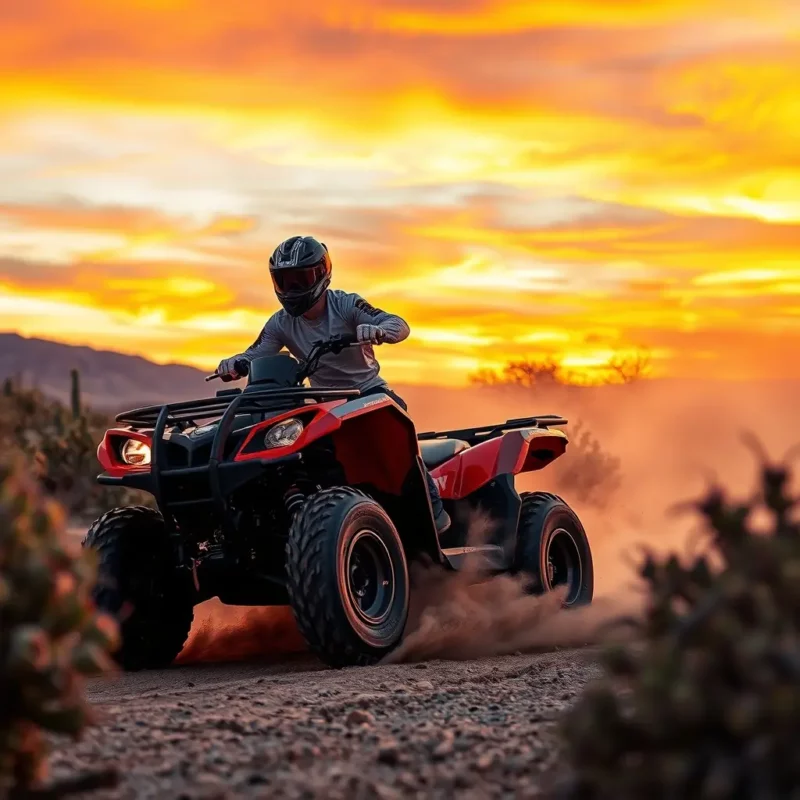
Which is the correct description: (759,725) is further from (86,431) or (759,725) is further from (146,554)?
(86,431)

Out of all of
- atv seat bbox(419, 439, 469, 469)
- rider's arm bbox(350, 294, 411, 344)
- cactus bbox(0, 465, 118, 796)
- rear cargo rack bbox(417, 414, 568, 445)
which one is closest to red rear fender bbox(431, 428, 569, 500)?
atv seat bbox(419, 439, 469, 469)

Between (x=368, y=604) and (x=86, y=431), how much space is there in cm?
1772

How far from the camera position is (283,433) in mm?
8289

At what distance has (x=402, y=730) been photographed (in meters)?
5.59

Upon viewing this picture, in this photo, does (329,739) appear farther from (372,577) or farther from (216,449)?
(372,577)

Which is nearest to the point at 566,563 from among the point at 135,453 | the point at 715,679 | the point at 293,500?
the point at 293,500

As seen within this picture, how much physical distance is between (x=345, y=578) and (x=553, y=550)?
10.6 ft

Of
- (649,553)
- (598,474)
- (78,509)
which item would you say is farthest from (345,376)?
(78,509)

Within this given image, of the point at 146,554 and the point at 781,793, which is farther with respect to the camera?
the point at 146,554

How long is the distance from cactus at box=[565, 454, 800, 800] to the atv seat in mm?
6452

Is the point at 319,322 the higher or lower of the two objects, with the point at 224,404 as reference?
higher

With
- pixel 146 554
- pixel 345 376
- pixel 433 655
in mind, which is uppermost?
pixel 345 376

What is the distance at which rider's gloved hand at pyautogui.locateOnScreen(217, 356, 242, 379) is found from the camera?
375 inches

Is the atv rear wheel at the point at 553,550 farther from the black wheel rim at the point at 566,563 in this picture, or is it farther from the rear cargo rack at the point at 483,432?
the rear cargo rack at the point at 483,432
